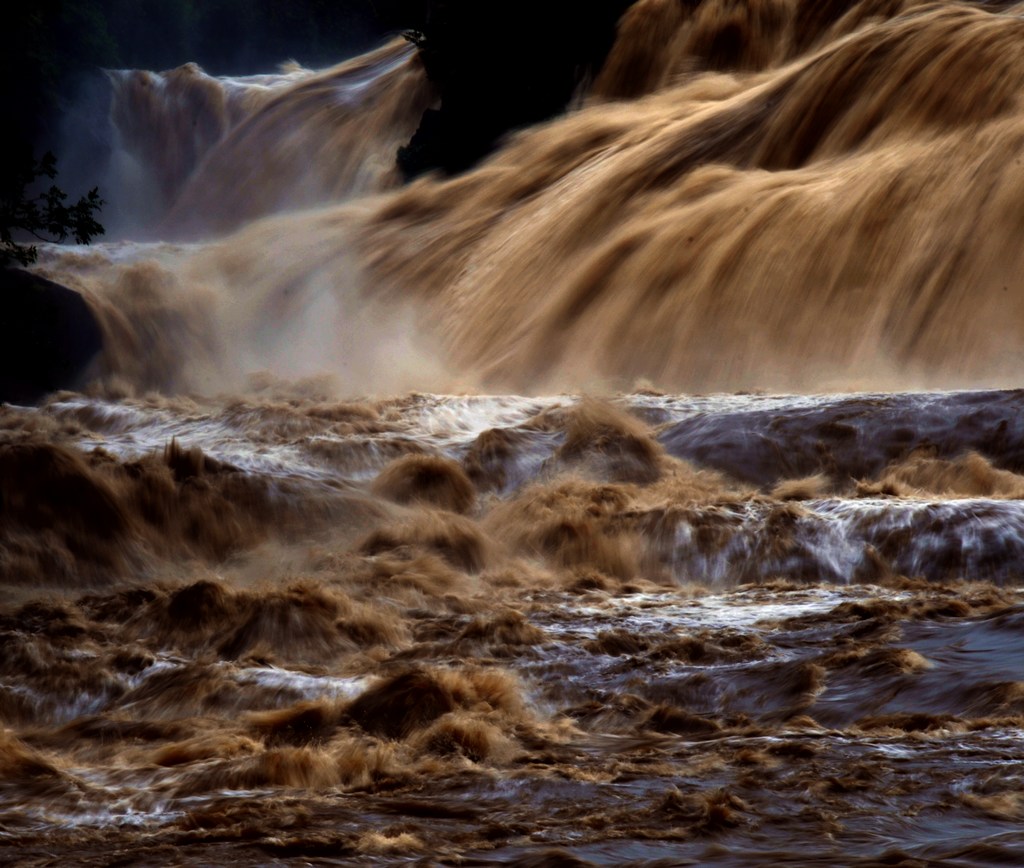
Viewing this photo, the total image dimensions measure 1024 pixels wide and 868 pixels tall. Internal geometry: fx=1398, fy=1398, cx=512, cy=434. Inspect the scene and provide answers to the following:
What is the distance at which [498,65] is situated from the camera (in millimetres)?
20984

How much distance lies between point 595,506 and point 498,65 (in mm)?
14456

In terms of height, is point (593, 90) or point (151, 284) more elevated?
point (593, 90)

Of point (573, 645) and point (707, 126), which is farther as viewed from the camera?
point (707, 126)

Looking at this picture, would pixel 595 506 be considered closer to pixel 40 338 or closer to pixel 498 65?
pixel 40 338

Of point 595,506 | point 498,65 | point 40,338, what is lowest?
point 595,506

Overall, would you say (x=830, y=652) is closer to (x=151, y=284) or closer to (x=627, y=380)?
(x=627, y=380)

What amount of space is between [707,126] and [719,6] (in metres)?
3.76

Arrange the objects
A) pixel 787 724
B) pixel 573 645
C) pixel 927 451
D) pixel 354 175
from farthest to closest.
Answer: pixel 354 175 < pixel 927 451 < pixel 573 645 < pixel 787 724

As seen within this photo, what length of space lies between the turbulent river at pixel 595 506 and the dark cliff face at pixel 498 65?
3.34 feet

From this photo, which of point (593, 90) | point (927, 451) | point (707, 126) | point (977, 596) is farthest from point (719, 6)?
point (977, 596)

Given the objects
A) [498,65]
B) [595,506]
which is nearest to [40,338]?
→ [595,506]

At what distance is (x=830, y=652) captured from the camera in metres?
5.29

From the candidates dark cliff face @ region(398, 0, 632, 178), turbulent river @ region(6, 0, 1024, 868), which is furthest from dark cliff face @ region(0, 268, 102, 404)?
dark cliff face @ region(398, 0, 632, 178)

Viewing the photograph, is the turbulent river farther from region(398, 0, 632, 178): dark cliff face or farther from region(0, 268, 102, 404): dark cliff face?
region(398, 0, 632, 178): dark cliff face
